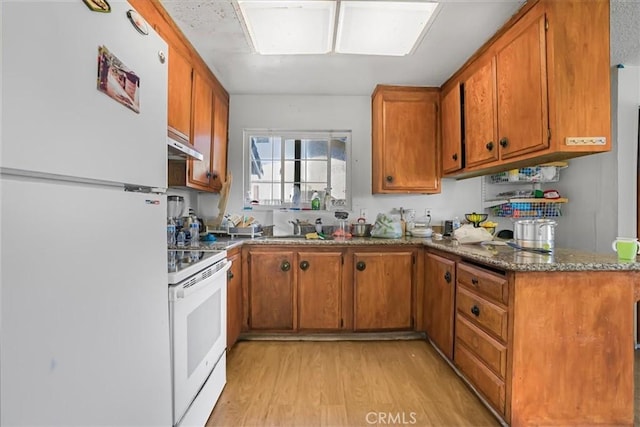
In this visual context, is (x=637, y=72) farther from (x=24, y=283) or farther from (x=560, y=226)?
(x=24, y=283)

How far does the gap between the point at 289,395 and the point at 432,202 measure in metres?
2.25

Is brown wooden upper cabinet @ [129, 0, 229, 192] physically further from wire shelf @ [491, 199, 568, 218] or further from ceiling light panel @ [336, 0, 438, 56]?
wire shelf @ [491, 199, 568, 218]

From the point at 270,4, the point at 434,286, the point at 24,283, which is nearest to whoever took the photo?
the point at 24,283

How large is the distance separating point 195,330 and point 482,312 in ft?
5.02

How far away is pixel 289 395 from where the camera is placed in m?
1.63

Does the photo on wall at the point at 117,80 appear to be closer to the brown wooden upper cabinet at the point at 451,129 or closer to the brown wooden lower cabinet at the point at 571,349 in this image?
the brown wooden lower cabinet at the point at 571,349

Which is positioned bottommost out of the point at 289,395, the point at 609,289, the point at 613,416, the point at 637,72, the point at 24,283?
the point at 289,395

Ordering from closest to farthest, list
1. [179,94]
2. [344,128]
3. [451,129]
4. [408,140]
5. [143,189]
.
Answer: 1. [143,189]
2. [179,94]
3. [451,129]
4. [408,140]
5. [344,128]

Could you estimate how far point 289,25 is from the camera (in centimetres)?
176

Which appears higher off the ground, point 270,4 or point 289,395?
point 270,4

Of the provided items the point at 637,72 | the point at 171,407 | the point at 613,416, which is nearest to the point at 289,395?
the point at 171,407

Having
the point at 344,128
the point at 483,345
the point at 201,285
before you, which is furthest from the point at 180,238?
the point at 483,345

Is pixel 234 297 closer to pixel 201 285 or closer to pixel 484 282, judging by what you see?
pixel 201 285

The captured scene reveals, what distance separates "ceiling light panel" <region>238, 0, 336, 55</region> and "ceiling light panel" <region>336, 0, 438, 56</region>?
10cm
